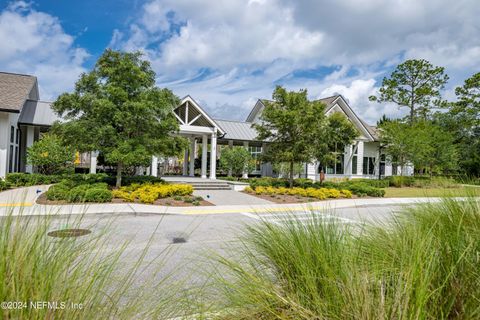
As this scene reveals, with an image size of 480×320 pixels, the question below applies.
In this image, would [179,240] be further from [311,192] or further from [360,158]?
[360,158]

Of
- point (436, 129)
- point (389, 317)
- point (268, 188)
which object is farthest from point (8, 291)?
point (436, 129)

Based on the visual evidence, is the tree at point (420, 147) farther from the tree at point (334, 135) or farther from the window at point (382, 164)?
the tree at point (334, 135)

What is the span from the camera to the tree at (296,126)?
18141 millimetres

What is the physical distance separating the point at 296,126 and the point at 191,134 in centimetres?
966

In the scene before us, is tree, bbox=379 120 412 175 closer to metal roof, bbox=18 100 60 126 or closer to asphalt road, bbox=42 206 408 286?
asphalt road, bbox=42 206 408 286

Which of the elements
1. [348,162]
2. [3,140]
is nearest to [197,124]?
[3,140]

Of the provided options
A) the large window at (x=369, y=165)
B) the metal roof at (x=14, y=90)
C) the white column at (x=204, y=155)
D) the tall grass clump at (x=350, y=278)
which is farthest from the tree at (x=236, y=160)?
the tall grass clump at (x=350, y=278)

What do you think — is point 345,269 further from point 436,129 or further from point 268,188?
point 436,129

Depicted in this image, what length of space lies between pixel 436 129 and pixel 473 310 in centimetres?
3451

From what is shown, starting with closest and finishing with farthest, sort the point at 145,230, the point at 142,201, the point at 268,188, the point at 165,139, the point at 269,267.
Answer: the point at 269,267, the point at 145,230, the point at 142,201, the point at 165,139, the point at 268,188

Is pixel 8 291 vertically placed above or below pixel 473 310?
above

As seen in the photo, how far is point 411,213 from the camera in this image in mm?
4043

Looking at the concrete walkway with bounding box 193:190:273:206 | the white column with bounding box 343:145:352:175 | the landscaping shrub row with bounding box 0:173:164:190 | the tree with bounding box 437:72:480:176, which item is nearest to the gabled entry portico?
the landscaping shrub row with bounding box 0:173:164:190

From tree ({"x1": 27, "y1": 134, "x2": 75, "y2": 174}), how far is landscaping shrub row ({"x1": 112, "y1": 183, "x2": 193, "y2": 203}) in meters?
6.05
